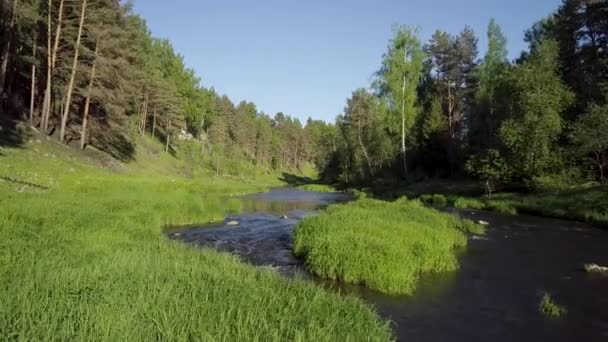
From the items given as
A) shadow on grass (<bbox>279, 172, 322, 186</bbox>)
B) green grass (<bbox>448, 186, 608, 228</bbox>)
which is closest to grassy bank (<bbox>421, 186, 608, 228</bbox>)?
green grass (<bbox>448, 186, 608, 228</bbox>)

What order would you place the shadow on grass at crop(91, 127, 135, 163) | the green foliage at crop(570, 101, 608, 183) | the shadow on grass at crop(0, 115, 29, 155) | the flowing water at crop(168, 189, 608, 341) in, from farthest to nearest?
the shadow on grass at crop(91, 127, 135, 163) < the green foliage at crop(570, 101, 608, 183) < the shadow on grass at crop(0, 115, 29, 155) < the flowing water at crop(168, 189, 608, 341)

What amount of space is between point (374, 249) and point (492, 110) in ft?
150

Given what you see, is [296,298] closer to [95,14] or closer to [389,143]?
[95,14]

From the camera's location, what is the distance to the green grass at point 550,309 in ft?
32.5

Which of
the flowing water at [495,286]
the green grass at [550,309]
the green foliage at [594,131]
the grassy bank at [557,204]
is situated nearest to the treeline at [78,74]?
the flowing water at [495,286]

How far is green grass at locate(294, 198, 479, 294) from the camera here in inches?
471

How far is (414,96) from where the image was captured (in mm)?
55812

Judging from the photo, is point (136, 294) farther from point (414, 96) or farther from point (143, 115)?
point (143, 115)

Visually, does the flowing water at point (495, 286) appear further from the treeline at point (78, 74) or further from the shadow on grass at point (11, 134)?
the treeline at point (78, 74)

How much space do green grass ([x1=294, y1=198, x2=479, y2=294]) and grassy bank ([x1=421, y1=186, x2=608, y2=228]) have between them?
1361cm

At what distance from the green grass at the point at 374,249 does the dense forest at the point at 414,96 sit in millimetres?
23405

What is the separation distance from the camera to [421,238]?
1578cm

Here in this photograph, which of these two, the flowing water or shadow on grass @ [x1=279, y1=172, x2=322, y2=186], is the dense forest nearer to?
shadow on grass @ [x1=279, y1=172, x2=322, y2=186]

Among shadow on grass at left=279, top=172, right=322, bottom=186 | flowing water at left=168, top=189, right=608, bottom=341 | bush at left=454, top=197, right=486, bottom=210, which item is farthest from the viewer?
shadow on grass at left=279, top=172, right=322, bottom=186
